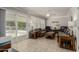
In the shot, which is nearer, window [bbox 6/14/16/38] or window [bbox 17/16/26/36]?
window [bbox 6/14/16/38]

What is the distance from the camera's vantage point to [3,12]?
1896 mm

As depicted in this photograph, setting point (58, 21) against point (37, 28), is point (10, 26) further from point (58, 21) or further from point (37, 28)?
point (58, 21)

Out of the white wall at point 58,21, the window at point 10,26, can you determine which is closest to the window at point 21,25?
the window at point 10,26

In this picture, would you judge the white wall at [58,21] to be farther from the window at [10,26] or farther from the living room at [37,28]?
the window at [10,26]

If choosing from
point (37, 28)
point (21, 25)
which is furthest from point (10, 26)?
point (37, 28)

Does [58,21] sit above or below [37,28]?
above

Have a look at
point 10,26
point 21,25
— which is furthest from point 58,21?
point 10,26

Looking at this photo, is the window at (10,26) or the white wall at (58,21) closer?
the window at (10,26)

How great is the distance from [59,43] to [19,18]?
134 centimetres

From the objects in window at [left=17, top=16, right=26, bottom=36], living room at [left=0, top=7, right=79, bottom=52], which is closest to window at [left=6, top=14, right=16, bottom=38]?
living room at [left=0, top=7, right=79, bottom=52]

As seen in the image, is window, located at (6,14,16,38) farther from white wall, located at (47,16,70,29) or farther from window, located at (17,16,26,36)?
white wall, located at (47,16,70,29)

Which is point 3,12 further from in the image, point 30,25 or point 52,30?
point 52,30

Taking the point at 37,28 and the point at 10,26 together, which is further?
the point at 37,28

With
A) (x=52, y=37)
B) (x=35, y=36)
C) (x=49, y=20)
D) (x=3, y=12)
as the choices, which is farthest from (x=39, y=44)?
(x=3, y=12)
